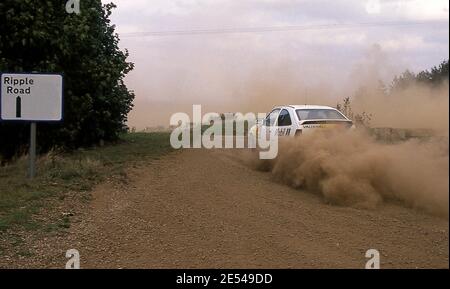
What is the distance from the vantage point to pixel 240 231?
738 centimetres

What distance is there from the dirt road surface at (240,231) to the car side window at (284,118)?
2.80 m

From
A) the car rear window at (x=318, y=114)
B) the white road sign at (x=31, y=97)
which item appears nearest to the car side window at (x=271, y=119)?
the car rear window at (x=318, y=114)

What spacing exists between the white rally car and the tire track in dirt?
2104 millimetres

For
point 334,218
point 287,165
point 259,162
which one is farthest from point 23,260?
point 259,162

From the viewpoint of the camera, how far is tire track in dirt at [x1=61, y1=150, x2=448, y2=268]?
244 inches

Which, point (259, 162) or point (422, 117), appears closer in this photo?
point (422, 117)

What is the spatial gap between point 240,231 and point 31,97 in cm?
604

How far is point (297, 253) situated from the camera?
21.0ft

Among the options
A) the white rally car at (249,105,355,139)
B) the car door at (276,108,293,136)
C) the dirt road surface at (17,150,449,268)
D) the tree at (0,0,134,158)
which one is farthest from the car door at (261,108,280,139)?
the tree at (0,0,134,158)

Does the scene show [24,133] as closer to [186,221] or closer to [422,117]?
[186,221]

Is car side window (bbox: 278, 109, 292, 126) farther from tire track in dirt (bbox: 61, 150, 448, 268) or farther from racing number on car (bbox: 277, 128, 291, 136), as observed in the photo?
tire track in dirt (bbox: 61, 150, 448, 268)

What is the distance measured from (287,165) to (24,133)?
8352 mm

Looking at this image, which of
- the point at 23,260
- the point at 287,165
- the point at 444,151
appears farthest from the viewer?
the point at 287,165

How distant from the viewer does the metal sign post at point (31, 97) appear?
11.1 metres
